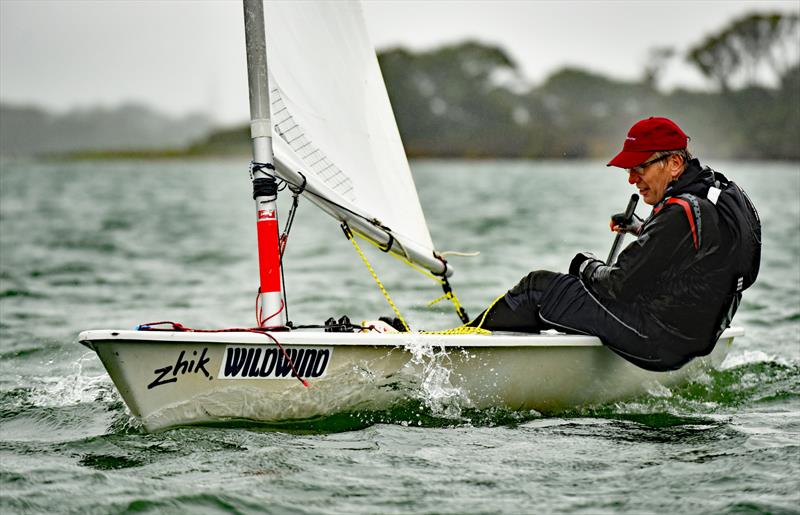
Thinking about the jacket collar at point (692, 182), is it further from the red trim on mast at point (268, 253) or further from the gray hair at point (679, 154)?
the red trim on mast at point (268, 253)

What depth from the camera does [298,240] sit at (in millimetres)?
18438

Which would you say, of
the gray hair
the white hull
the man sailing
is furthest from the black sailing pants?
the gray hair

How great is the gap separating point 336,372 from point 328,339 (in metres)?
0.25

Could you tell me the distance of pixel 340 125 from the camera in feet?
19.8

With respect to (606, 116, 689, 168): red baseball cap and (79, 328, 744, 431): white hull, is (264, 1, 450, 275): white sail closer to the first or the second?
(79, 328, 744, 431): white hull

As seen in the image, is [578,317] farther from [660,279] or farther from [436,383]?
[436,383]

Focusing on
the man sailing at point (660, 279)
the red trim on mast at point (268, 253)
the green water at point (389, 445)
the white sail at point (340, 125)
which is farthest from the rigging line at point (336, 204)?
the green water at point (389, 445)

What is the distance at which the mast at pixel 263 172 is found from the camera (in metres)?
5.28

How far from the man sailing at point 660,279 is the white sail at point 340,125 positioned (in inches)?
42.7

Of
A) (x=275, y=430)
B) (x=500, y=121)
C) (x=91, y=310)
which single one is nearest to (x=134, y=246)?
(x=91, y=310)

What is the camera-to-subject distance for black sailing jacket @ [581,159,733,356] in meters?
5.05

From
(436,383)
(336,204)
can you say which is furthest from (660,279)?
(336,204)

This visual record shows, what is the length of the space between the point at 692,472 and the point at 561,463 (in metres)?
0.59

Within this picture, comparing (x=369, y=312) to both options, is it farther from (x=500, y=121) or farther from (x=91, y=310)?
(x=500, y=121)
